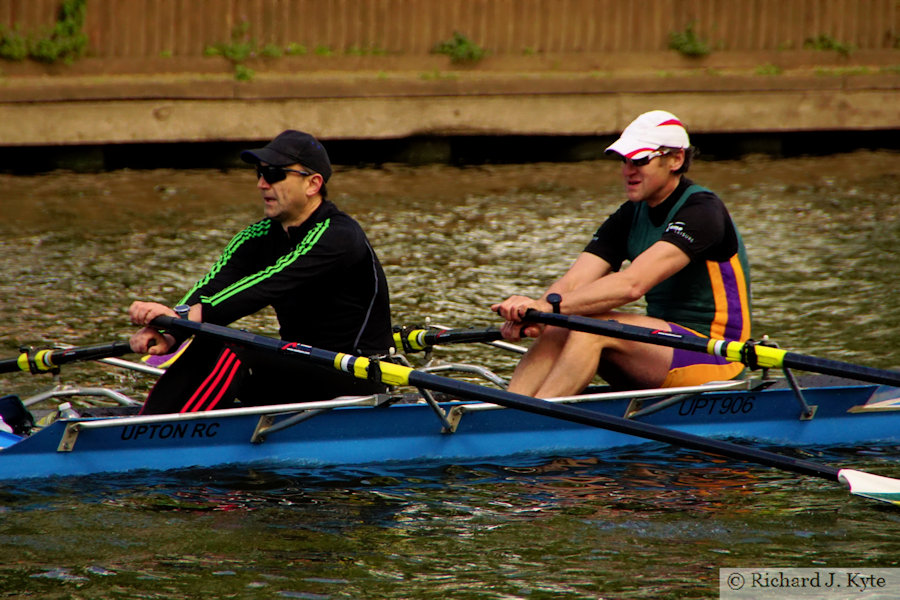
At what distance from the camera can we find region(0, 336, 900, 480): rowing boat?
19.1 feet

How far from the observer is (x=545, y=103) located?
49.9 ft

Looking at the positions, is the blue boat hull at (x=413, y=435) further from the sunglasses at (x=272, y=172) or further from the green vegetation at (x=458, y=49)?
the green vegetation at (x=458, y=49)

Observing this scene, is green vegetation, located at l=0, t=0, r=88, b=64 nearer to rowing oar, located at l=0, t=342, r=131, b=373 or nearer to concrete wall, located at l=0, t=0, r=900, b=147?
concrete wall, located at l=0, t=0, r=900, b=147

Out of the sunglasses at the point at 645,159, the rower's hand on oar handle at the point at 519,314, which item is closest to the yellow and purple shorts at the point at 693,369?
the rower's hand on oar handle at the point at 519,314

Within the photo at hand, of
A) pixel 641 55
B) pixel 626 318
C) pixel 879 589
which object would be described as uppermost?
pixel 641 55

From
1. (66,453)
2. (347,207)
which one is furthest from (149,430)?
(347,207)

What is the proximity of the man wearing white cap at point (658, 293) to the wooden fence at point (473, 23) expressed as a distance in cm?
892

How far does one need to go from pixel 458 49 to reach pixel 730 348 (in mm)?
9691

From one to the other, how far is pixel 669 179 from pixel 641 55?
967 cm

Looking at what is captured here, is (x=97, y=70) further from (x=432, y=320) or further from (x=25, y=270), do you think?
(x=432, y=320)

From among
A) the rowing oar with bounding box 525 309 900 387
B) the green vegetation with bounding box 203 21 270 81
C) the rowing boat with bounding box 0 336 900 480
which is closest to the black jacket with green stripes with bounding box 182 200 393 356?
the rowing boat with bounding box 0 336 900 480

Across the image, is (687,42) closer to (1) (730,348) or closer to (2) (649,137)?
(2) (649,137)
